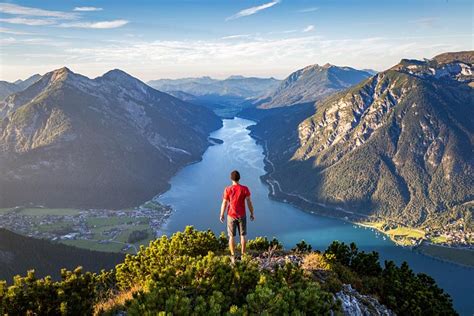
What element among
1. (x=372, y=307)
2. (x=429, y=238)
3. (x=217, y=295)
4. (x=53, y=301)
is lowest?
(x=429, y=238)

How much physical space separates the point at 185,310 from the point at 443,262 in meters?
179

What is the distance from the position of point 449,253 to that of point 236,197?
185853 mm

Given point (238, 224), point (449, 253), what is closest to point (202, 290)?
point (238, 224)

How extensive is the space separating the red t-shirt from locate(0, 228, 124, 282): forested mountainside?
305ft

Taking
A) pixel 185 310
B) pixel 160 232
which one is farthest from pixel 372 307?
pixel 160 232

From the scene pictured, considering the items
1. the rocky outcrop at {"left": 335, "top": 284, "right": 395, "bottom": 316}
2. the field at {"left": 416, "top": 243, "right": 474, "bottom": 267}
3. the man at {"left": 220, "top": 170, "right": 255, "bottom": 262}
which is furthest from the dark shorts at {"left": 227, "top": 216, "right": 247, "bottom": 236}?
the field at {"left": 416, "top": 243, "right": 474, "bottom": 267}

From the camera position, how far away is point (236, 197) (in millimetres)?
19406

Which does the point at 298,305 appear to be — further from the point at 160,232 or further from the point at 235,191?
the point at 160,232

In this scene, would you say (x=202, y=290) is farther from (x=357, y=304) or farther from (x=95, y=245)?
(x=95, y=245)

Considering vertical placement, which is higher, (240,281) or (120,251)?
(240,281)

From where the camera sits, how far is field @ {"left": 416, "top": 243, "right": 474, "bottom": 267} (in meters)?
166

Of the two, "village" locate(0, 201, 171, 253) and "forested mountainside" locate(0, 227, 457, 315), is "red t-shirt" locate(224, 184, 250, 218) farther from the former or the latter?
"village" locate(0, 201, 171, 253)

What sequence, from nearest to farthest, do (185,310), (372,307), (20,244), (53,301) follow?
(185,310) < (53,301) < (372,307) < (20,244)

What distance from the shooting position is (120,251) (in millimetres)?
150500
